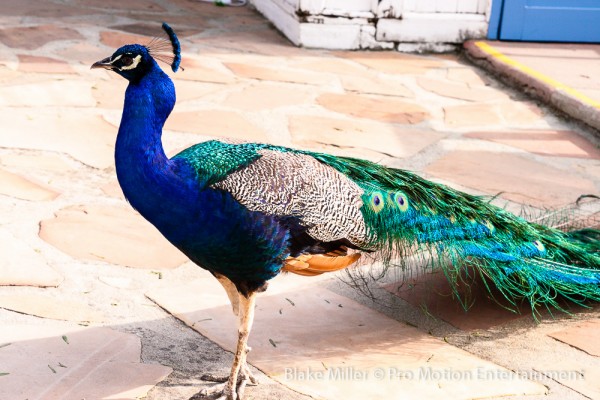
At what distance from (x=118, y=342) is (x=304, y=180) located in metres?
0.79

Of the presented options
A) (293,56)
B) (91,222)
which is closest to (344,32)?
(293,56)

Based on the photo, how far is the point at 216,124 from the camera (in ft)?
15.4

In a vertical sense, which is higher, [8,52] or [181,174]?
[181,174]

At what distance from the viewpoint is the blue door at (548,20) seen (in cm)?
679

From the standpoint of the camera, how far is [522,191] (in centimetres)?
418

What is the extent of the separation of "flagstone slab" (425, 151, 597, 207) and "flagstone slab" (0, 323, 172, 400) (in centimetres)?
208

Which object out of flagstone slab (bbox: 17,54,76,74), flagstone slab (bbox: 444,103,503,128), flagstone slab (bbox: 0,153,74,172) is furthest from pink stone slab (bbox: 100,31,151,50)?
flagstone slab (bbox: 444,103,503,128)

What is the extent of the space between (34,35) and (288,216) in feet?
13.7

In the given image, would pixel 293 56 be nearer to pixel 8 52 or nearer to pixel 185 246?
pixel 8 52

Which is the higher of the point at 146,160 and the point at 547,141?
the point at 146,160

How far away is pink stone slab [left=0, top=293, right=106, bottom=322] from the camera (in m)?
2.85

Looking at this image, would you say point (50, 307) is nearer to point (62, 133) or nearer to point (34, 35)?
point (62, 133)

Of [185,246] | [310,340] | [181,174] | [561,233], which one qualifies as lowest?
[310,340]

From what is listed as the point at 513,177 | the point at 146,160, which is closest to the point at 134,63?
the point at 146,160
